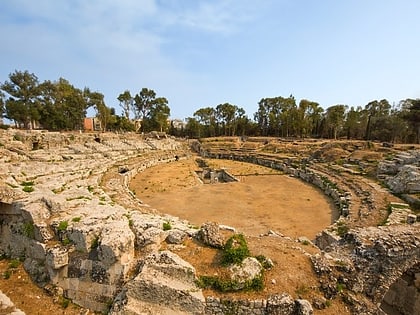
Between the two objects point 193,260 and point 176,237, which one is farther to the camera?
point 176,237

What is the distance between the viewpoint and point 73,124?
46.1 meters

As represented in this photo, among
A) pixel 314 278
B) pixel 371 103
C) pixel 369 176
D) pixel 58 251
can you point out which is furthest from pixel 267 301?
pixel 371 103

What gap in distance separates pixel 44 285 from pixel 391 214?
49.6ft

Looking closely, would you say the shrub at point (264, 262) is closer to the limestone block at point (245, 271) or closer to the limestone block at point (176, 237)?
the limestone block at point (245, 271)

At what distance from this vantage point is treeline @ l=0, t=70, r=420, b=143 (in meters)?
38.4

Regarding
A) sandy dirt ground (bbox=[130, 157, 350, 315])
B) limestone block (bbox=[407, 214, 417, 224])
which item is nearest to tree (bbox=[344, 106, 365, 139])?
sandy dirt ground (bbox=[130, 157, 350, 315])

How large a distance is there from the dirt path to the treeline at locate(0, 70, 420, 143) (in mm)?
27269

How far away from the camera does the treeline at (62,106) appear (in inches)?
1462

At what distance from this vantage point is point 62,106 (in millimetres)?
43344

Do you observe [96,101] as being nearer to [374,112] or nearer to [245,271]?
[245,271]

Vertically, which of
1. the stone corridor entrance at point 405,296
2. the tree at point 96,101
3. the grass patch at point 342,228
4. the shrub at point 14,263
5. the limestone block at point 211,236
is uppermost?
the tree at point 96,101

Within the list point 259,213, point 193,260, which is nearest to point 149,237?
point 193,260

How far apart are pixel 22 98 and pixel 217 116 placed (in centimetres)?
4315

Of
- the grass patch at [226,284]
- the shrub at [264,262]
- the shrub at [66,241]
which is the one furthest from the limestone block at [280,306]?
the shrub at [66,241]
